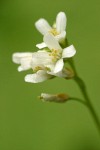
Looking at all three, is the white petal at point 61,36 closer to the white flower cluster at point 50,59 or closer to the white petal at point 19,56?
the white flower cluster at point 50,59

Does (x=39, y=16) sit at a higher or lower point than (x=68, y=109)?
higher

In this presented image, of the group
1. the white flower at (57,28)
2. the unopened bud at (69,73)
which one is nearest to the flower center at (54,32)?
the white flower at (57,28)

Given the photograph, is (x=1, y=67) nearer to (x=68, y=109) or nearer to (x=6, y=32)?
(x=6, y=32)

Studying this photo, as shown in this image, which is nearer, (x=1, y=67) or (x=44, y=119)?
(x=44, y=119)

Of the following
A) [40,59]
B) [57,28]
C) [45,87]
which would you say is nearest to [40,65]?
[40,59]

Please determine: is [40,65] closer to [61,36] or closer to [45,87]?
[61,36]

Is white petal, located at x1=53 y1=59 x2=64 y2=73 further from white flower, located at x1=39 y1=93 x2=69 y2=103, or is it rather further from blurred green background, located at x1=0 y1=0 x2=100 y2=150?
blurred green background, located at x1=0 y1=0 x2=100 y2=150

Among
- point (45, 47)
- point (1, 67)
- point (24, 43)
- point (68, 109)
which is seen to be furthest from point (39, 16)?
point (45, 47)
